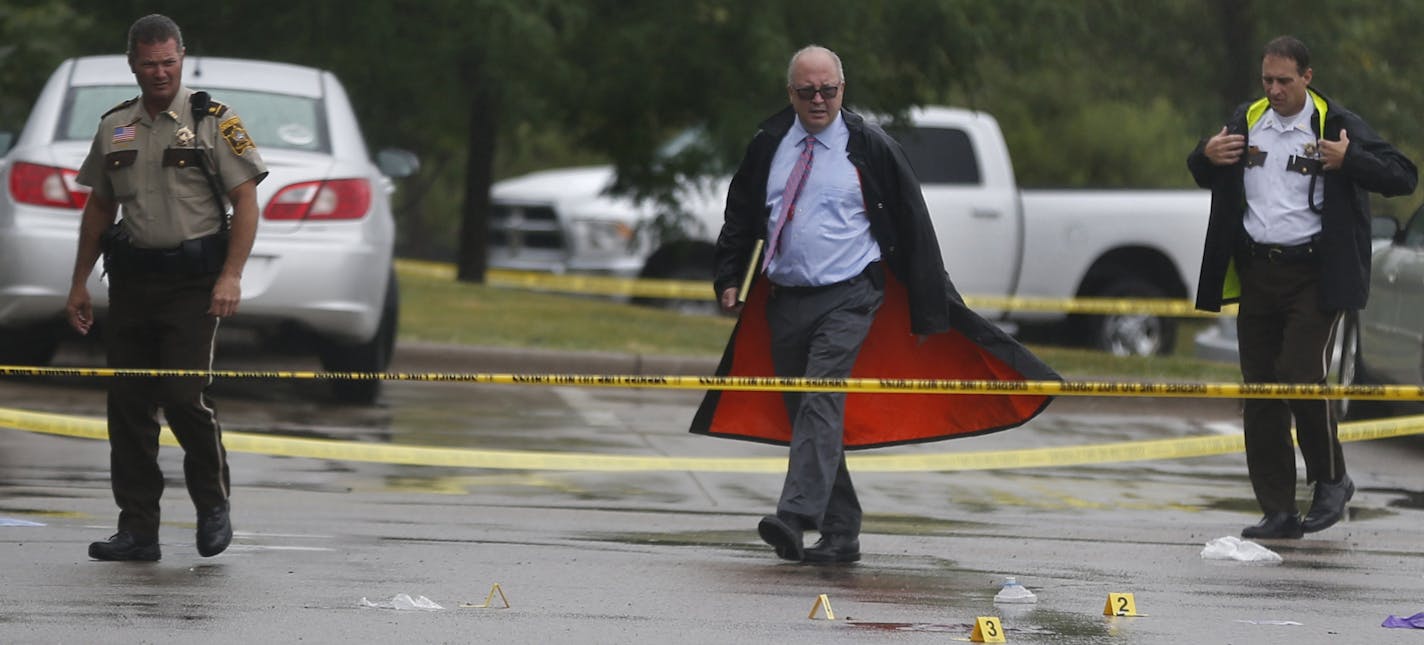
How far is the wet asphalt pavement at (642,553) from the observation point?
6.51 metres

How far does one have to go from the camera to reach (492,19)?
17109 mm

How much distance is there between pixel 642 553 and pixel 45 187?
16.7 feet

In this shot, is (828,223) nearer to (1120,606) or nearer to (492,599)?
(1120,606)

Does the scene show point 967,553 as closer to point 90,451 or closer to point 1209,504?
point 1209,504

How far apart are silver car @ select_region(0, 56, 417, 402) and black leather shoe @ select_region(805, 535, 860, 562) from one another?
445cm

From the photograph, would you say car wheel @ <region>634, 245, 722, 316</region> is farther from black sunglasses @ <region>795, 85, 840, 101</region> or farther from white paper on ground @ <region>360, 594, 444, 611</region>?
white paper on ground @ <region>360, 594, 444, 611</region>

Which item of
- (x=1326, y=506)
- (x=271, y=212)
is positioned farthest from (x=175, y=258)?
(x=271, y=212)

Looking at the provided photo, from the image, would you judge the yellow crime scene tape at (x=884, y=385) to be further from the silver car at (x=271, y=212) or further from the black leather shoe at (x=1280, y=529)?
the silver car at (x=271, y=212)

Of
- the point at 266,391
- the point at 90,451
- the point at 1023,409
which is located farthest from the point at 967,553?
the point at 266,391

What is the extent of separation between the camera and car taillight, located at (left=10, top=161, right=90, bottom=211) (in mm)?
11852

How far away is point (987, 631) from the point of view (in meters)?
6.29

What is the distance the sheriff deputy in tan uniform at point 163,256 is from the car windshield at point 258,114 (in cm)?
460

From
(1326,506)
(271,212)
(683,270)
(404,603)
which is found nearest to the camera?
(404,603)

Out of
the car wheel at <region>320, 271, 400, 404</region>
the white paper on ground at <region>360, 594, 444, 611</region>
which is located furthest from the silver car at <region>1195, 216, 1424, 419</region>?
the white paper on ground at <region>360, 594, 444, 611</region>
